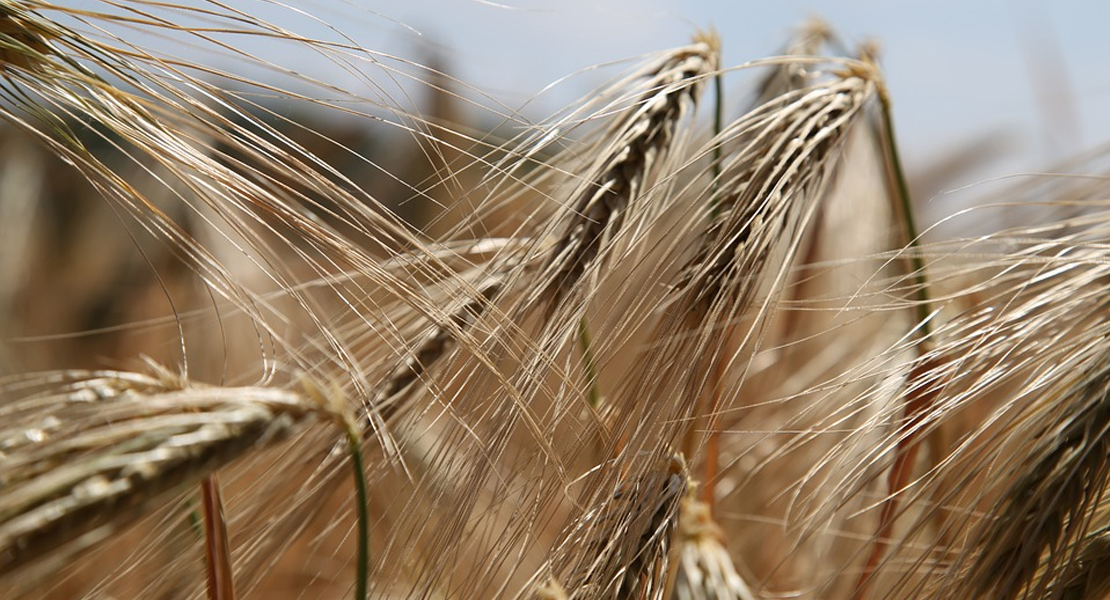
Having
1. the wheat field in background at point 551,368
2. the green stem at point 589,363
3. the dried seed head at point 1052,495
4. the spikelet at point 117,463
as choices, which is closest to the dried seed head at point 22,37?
the wheat field in background at point 551,368

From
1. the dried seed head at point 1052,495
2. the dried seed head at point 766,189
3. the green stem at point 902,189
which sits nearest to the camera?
the dried seed head at point 1052,495

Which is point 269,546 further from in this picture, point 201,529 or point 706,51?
point 706,51

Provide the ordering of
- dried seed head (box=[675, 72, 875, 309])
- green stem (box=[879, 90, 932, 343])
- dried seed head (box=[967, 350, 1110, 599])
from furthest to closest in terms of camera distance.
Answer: green stem (box=[879, 90, 932, 343]), dried seed head (box=[675, 72, 875, 309]), dried seed head (box=[967, 350, 1110, 599])

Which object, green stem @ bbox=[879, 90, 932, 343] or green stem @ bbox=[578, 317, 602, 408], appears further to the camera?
green stem @ bbox=[879, 90, 932, 343]

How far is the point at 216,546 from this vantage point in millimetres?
507

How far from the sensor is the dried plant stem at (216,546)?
48 centimetres

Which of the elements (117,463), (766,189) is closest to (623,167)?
(766,189)

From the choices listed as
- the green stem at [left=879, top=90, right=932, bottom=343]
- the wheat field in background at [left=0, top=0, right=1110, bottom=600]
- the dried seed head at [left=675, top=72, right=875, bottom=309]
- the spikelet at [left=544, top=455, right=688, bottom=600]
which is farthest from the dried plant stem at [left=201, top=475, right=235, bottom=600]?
the green stem at [left=879, top=90, right=932, bottom=343]

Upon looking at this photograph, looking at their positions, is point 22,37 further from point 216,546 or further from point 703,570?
point 703,570

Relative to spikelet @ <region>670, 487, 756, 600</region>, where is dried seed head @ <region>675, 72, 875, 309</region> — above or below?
above

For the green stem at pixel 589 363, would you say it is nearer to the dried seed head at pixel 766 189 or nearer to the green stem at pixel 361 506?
the dried seed head at pixel 766 189

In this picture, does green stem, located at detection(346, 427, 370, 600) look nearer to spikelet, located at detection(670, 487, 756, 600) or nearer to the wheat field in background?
the wheat field in background

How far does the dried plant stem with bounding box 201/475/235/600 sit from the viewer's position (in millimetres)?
481

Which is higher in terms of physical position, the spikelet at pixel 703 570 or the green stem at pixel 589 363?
the spikelet at pixel 703 570
